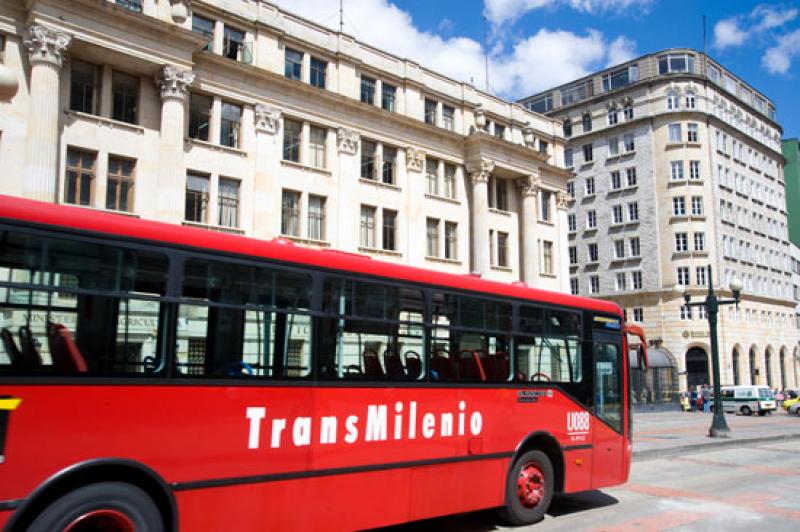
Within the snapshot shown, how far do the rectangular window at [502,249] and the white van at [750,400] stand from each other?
16876mm

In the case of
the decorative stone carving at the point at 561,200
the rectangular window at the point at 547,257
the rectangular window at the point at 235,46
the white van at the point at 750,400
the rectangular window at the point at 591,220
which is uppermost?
the rectangular window at the point at 235,46

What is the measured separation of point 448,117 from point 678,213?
89.3 ft

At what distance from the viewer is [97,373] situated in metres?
5.38

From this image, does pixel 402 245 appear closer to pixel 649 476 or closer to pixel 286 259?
pixel 649 476

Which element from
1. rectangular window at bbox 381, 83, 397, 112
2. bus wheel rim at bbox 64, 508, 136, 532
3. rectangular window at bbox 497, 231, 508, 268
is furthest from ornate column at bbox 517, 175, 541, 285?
bus wheel rim at bbox 64, 508, 136, 532

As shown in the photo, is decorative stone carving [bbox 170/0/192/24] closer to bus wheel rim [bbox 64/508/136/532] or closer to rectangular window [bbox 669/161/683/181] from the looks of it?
bus wheel rim [bbox 64/508/136/532]

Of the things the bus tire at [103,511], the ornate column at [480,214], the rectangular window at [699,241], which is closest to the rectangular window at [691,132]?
the rectangular window at [699,241]

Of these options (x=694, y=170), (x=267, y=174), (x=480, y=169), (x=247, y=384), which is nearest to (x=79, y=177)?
(x=267, y=174)

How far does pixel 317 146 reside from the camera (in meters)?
32.1

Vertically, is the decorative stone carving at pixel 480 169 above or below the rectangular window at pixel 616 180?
below

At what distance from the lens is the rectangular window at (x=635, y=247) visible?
189 feet

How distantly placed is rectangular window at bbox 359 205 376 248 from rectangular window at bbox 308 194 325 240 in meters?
2.47

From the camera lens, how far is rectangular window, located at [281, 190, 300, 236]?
30.3 metres

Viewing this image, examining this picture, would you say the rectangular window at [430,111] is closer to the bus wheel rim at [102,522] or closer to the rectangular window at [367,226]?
the rectangular window at [367,226]
